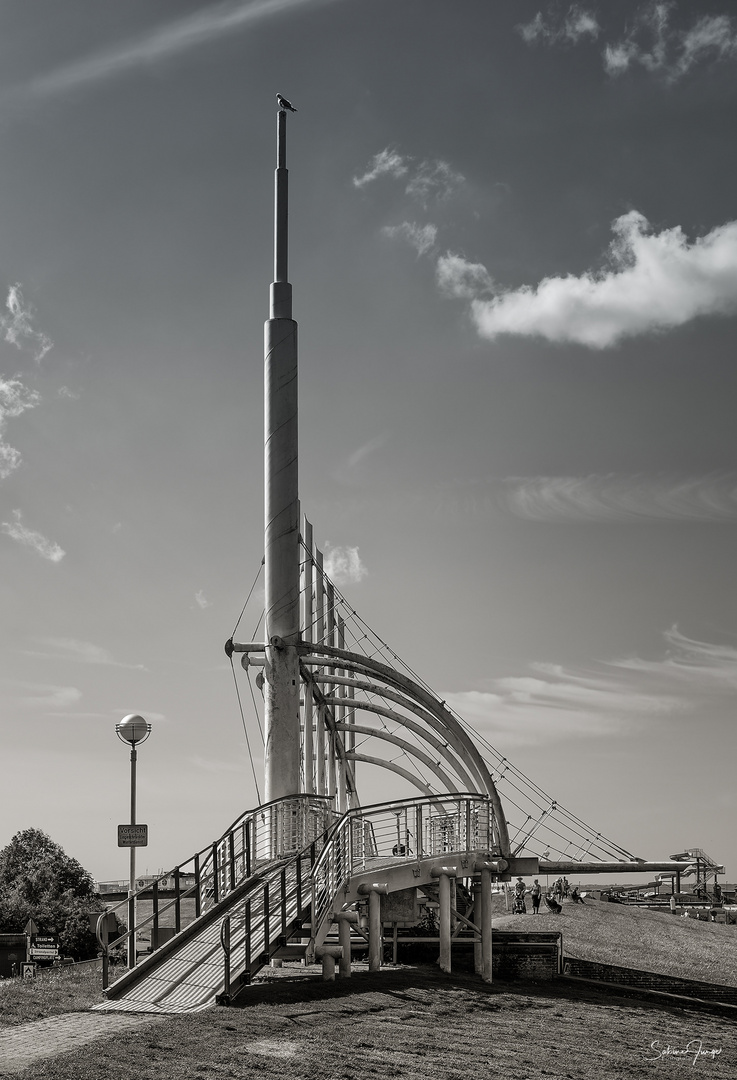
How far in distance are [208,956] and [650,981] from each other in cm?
1066

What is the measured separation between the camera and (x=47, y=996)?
14711mm

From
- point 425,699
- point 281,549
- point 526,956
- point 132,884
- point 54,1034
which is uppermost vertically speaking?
point 281,549

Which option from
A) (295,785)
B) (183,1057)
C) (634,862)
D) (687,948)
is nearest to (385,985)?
(183,1057)

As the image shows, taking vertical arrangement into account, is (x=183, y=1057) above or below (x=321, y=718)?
below

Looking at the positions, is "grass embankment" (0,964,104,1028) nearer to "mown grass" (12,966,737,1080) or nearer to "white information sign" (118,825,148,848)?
"mown grass" (12,966,737,1080)

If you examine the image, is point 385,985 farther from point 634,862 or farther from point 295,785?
point 634,862

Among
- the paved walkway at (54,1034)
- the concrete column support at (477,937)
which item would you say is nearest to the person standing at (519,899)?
the concrete column support at (477,937)

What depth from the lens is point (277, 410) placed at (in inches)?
1059

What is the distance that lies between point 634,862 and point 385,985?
13.7m

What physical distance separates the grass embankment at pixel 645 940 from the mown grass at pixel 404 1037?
741cm

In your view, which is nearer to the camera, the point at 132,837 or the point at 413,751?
the point at 132,837

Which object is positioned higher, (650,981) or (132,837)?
(132,837)

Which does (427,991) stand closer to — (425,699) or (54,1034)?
(54,1034)

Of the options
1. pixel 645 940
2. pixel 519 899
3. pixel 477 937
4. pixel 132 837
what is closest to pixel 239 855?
pixel 132 837
